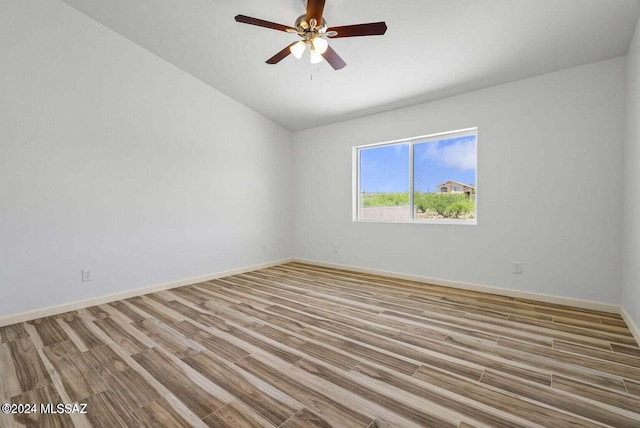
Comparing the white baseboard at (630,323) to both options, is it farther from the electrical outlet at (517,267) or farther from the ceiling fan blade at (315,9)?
the ceiling fan blade at (315,9)

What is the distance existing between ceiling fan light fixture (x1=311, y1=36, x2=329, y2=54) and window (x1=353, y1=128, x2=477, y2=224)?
2.10m

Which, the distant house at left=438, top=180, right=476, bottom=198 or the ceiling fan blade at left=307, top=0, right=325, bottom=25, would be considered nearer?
the ceiling fan blade at left=307, top=0, right=325, bottom=25

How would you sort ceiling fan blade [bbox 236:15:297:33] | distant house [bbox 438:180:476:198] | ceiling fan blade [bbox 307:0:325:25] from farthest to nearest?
distant house [bbox 438:180:476:198] < ceiling fan blade [bbox 236:15:297:33] < ceiling fan blade [bbox 307:0:325:25]

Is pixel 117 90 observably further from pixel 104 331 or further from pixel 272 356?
pixel 272 356

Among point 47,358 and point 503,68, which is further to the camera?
point 503,68

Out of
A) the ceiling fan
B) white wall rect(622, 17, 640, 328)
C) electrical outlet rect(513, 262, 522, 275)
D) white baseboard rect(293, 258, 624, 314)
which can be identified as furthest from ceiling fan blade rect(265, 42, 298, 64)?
electrical outlet rect(513, 262, 522, 275)

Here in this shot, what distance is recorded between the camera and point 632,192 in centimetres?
237

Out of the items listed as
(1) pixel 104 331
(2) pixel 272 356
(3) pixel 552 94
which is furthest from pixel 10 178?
(3) pixel 552 94

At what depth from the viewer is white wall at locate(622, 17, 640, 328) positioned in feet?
7.27

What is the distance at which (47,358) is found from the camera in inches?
77.4

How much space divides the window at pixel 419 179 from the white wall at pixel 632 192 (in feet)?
4.24

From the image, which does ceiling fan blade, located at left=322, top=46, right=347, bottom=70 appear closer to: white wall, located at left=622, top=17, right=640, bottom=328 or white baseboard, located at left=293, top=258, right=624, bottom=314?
white wall, located at left=622, top=17, right=640, bottom=328

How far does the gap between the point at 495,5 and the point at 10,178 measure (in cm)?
447

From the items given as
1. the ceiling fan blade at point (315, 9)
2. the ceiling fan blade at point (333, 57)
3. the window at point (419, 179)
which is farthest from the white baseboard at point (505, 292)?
the ceiling fan blade at point (315, 9)
